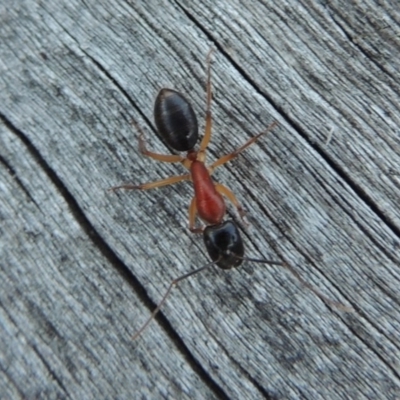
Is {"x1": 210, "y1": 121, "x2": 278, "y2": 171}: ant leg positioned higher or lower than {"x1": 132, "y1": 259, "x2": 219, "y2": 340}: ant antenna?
higher

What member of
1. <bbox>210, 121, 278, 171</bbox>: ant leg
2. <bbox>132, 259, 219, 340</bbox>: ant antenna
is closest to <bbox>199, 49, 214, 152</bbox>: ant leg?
<bbox>210, 121, 278, 171</bbox>: ant leg

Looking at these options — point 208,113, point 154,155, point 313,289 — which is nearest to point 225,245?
point 313,289

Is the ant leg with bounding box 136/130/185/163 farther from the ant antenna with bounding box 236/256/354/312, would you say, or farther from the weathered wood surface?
the ant antenna with bounding box 236/256/354/312

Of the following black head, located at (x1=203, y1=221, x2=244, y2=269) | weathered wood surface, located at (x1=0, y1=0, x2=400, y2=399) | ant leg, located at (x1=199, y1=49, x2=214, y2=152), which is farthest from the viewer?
ant leg, located at (x1=199, y1=49, x2=214, y2=152)

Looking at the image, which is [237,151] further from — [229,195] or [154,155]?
[154,155]

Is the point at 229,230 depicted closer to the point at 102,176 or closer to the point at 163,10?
the point at 102,176

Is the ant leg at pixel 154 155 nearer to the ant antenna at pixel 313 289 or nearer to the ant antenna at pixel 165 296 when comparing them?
the ant antenna at pixel 165 296

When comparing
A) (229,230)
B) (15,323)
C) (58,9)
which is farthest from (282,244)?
(58,9)

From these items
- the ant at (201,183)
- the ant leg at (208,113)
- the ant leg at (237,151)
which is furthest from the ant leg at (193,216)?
the ant leg at (208,113)
